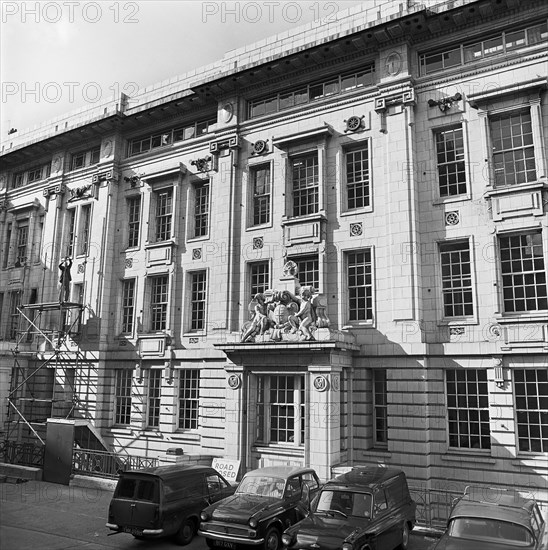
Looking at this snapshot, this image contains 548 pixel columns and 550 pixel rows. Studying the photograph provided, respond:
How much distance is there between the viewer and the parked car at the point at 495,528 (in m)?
10.6

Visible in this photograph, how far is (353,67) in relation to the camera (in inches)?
913

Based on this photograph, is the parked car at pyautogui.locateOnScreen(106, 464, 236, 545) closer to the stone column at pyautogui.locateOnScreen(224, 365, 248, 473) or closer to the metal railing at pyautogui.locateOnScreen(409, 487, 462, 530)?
the stone column at pyautogui.locateOnScreen(224, 365, 248, 473)

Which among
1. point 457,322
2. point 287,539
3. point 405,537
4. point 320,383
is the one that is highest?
point 457,322

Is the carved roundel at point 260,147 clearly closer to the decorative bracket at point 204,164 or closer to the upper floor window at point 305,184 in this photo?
the upper floor window at point 305,184

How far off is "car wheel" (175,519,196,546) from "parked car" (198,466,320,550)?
1.10 m

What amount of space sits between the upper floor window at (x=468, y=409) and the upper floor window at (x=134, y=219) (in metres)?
18.2

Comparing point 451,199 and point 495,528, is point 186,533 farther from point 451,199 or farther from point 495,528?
point 451,199

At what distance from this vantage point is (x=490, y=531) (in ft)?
35.9

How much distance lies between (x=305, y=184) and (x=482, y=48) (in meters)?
8.92

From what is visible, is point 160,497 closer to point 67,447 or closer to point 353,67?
point 67,447

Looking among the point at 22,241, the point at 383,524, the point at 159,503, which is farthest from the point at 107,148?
the point at 383,524

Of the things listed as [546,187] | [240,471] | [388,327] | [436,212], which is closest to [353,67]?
[436,212]

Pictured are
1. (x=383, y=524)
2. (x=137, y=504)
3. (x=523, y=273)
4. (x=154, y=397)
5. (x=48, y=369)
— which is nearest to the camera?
(x=383, y=524)

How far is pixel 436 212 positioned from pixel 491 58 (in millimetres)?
6270
